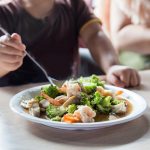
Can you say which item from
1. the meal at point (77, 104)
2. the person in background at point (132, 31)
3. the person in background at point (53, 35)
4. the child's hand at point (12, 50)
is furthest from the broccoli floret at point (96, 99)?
the person in background at point (132, 31)

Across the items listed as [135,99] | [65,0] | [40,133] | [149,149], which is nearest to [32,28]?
[65,0]

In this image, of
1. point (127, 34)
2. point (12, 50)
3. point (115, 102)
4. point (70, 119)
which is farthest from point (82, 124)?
point (127, 34)

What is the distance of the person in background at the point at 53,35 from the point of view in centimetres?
137

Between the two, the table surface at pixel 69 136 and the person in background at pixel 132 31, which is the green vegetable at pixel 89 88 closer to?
the table surface at pixel 69 136

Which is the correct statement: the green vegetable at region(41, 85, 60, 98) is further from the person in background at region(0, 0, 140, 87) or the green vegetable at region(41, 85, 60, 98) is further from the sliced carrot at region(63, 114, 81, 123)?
the person in background at region(0, 0, 140, 87)

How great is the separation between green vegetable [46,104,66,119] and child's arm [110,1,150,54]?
93 centimetres

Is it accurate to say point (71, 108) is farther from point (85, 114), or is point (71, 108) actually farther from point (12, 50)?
point (12, 50)

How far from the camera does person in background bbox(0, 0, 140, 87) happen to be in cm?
137

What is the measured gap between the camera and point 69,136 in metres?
0.75

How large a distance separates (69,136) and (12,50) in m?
0.32

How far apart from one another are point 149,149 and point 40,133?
22 cm

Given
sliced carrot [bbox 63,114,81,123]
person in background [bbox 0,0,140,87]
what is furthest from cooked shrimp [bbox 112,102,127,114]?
person in background [bbox 0,0,140,87]

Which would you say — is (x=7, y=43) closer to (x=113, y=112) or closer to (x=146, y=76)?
(x=113, y=112)

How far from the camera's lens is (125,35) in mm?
1709
